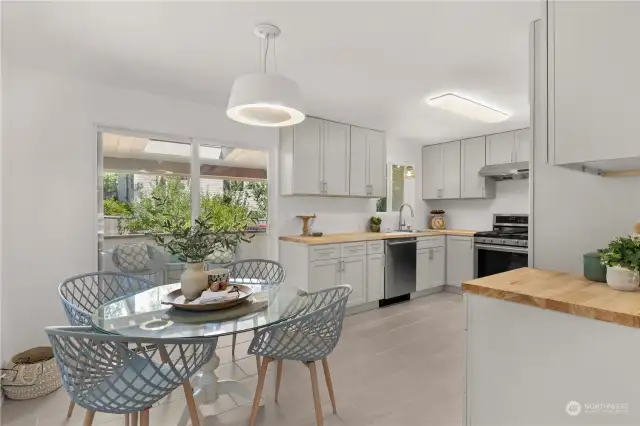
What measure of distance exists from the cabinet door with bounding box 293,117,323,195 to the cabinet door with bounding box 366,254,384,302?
43.7 inches

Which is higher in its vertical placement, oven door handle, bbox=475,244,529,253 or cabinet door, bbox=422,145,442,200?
cabinet door, bbox=422,145,442,200

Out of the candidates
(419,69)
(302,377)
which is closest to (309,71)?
(419,69)

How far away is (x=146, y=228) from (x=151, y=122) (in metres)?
1.05

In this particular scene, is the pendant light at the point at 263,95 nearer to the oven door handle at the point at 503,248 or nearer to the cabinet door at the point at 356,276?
the cabinet door at the point at 356,276

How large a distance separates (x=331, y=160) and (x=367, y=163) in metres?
0.62

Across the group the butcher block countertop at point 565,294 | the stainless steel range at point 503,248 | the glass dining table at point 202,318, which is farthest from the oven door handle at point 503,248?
the glass dining table at point 202,318

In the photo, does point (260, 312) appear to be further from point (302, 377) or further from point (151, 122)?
point (151, 122)

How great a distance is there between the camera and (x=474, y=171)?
513 centimetres

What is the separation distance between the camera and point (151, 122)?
3.35m

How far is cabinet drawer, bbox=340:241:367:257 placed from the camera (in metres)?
4.09

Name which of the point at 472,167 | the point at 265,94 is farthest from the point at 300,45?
the point at 472,167

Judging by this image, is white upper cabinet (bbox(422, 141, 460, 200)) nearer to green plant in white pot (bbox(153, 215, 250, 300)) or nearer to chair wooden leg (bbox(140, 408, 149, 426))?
Answer: green plant in white pot (bbox(153, 215, 250, 300))

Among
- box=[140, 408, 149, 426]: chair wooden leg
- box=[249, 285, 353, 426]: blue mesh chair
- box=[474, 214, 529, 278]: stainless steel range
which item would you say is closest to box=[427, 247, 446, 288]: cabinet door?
box=[474, 214, 529, 278]: stainless steel range

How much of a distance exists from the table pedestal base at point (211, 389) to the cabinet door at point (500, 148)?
4393mm
